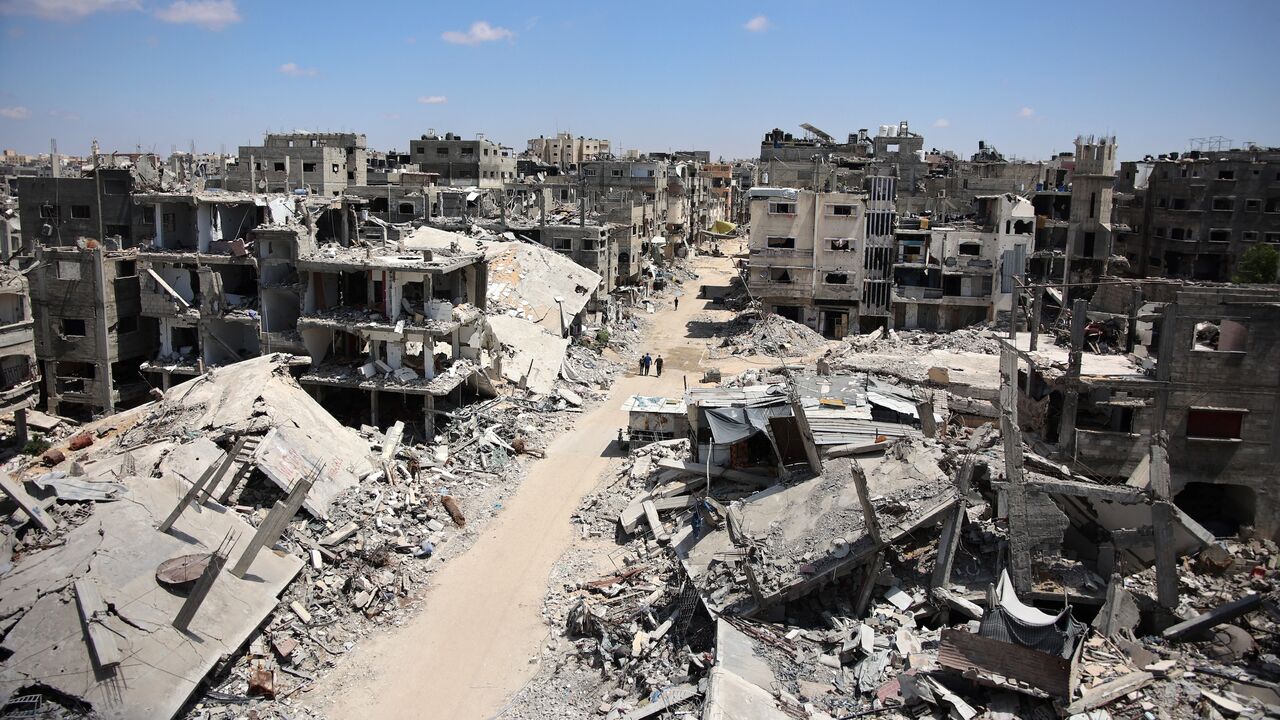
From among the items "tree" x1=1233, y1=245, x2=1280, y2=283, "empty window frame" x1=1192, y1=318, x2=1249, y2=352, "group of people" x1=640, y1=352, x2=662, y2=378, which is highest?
"tree" x1=1233, y1=245, x2=1280, y2=283

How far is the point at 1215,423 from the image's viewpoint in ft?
79.8

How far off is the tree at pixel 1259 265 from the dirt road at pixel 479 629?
37.5 m

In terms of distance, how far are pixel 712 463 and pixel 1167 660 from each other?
12.0 metres

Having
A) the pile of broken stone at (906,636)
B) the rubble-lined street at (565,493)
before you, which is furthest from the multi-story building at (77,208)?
the pile of broken stone at (906,636)

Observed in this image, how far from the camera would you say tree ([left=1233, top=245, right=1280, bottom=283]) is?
47.5 meters

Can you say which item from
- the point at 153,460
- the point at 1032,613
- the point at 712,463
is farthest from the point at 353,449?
the point at 1032,613

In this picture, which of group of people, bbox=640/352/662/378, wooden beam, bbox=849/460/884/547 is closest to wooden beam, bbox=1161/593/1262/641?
wooden beam, bbox=849/460/884/547

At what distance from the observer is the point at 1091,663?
1520cm

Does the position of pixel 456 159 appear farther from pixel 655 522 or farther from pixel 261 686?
pixel 261 686

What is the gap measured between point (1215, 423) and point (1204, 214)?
39059 millimetres

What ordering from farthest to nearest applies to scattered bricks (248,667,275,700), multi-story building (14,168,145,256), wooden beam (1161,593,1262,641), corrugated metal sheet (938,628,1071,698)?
multi-story building (14,168,145,256) → scattered bricks (248,667,275,700) → wooden beam (1161,593,1262,641) → corrugated metal sheet (938,628,1071,698)

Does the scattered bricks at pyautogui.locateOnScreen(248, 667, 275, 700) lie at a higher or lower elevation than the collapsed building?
lower

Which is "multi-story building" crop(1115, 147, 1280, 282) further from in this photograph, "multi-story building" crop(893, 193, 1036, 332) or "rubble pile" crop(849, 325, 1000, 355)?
"rubble pile" crop(849, 325, 1000, 355)

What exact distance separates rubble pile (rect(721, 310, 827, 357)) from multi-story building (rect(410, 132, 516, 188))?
32088mm
